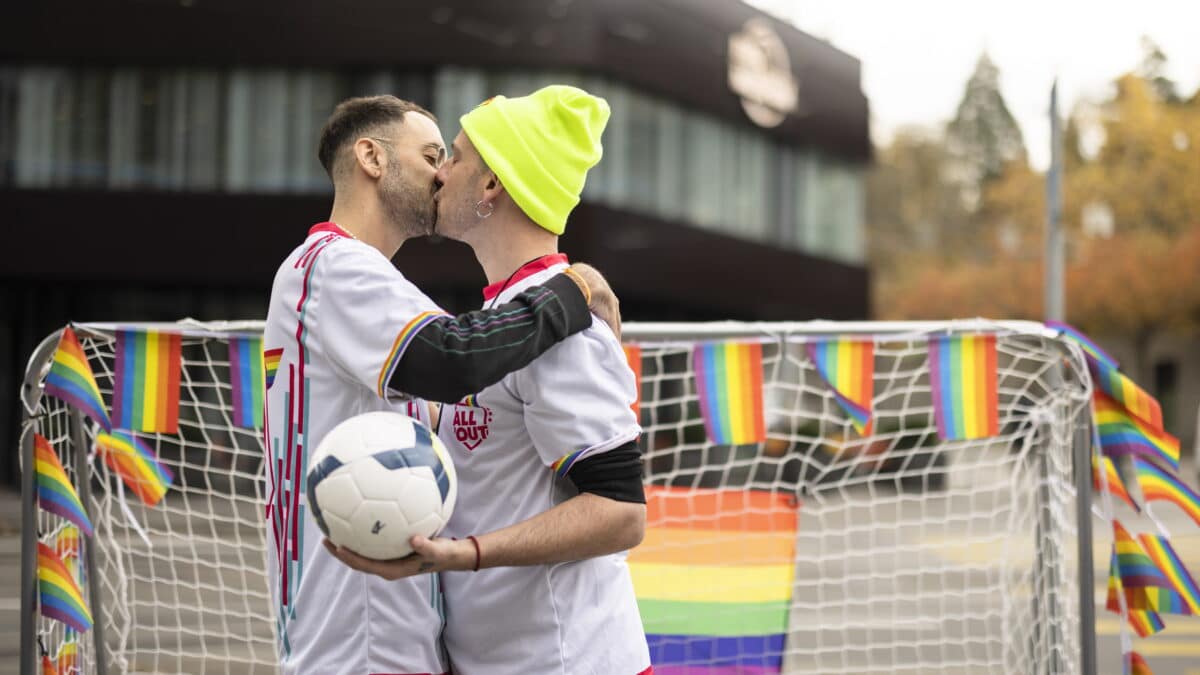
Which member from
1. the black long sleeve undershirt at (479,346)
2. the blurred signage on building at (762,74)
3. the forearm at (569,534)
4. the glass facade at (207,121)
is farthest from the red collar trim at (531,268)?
the blurred signage on building at (762,74)

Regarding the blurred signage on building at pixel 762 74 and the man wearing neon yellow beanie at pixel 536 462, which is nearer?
the man wearing neon yellow beanie at pixel 536 462

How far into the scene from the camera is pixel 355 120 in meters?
3.13

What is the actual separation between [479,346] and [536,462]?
33cm

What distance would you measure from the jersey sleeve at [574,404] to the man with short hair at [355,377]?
2.8 inches

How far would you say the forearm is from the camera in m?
2.51

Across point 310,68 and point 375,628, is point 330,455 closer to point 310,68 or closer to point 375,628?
point 375,628

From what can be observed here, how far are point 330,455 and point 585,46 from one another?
19.8 meters

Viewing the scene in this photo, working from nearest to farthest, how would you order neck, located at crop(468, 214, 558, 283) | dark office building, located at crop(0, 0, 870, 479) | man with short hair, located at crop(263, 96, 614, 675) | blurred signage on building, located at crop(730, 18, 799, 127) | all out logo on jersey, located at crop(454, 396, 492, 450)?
man with short hair, located at crop(263, 96, 614, 675) → all out logo on jersey, located at crop(454, 396, 492, 450) → neck, located at crop(468, 214, 558, 283) → dark office building, located at crop(0, 0, 870, 479) → blurred signage on building, located at crop(730, 18, 799, 127)

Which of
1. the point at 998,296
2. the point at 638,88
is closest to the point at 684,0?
the point at 638,88

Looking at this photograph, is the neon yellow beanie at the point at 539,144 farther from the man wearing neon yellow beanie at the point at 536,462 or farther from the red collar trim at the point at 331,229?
the red collar trim at the point at 331,229

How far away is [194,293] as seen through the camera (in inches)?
866

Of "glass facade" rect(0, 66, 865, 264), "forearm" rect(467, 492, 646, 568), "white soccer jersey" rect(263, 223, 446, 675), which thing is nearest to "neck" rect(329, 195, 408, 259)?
"white soccer jersey" rect(263, 223, 446, 675)

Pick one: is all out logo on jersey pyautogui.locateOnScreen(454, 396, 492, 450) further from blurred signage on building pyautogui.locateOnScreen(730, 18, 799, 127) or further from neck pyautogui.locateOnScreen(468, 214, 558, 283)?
blurred signage on building pyautogui.locateOnScreen(730, 18, 799, 127)

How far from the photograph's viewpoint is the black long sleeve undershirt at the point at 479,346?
8.13 ft
